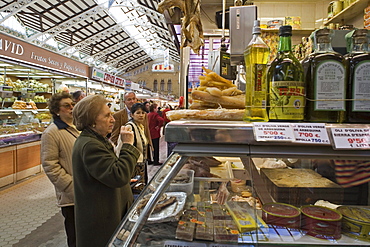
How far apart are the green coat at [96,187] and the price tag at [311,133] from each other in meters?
1.19

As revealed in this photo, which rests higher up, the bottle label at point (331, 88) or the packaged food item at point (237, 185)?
the bottle label at point (331, 88)

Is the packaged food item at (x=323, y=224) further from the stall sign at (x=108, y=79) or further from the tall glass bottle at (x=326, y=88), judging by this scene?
the stall sign at (x=108, y=79)

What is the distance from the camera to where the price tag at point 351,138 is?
799 mm

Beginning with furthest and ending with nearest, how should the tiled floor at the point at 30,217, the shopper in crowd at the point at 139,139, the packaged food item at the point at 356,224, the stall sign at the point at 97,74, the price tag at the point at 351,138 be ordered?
the stall sign at the point at 97,74 → the shopper in crowd at the point at 139,139 → the tiled floor at the point at 30,217 → the packaged food item at the point at 356,224 → the price tag at the point at 351,138

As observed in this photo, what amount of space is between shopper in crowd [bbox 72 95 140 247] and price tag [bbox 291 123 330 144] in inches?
46.8

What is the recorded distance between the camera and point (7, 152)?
4.83m

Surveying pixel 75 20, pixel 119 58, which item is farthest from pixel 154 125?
pixel 119 58

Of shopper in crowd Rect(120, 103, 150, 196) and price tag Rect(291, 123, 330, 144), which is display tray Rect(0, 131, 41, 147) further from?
price tag Rect(291, 123, 330, 144)

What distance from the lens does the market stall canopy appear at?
1469cm

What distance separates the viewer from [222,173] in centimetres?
173

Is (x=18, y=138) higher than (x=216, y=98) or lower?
lower

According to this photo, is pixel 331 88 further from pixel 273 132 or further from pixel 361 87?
pixel 273 132

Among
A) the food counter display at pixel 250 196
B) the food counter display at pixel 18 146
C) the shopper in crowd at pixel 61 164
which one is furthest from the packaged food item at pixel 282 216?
the food counter display at pixel 18 146

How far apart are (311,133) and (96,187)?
4.62 feet
